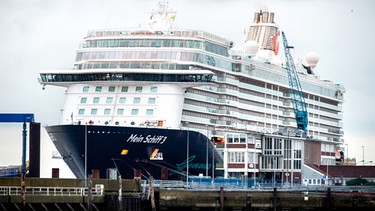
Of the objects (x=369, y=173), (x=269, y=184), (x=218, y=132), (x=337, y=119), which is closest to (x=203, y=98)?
(x=218, y=132)

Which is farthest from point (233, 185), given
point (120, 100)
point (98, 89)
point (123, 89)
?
point (98, 89)

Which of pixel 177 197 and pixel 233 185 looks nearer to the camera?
pixel 177 197

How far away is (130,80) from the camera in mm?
95500

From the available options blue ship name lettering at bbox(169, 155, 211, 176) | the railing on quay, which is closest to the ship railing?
the railing on quay

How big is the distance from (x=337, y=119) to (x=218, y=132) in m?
35.9

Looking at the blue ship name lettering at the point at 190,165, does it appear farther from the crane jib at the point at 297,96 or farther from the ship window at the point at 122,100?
the crane jib at the point at 297,96

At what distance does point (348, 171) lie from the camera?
112625 mm

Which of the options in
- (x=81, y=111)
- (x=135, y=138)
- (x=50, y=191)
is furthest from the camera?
(x=81, y=111)

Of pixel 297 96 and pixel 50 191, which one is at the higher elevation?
pixel 297 96

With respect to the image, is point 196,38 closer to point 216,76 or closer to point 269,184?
point 216,76

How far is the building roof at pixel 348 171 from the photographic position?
4400 inches

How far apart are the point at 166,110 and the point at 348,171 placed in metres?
24.5

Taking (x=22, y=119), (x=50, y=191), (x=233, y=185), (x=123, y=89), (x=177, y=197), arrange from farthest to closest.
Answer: (x=123, y=89) < (x=233, y=185) < (x=22, y=119) < (x=177, y=197) < (x=50, y=191)

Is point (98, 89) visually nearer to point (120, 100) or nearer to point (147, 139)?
point (120, 100)
